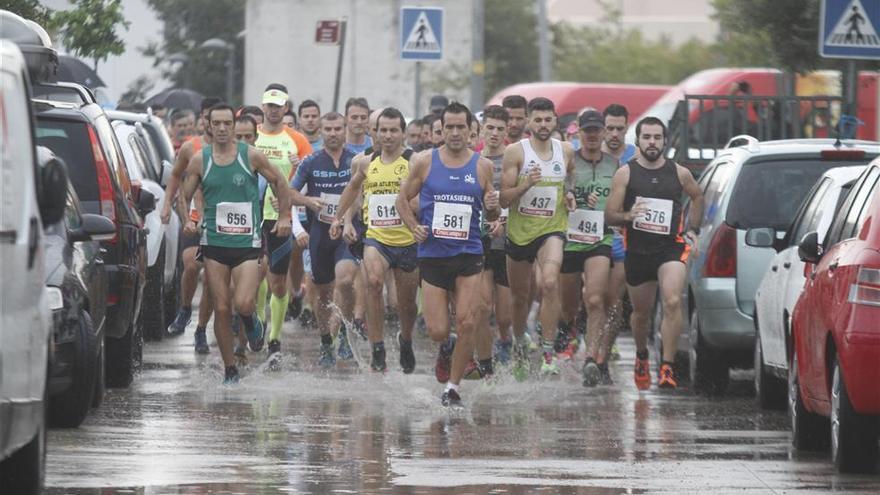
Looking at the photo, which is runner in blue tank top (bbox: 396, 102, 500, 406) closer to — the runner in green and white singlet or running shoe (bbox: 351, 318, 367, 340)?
the runner in green and white singlet

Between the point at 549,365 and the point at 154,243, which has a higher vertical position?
the point at 154,243

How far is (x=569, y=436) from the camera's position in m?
13.3

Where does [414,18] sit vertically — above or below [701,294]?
above

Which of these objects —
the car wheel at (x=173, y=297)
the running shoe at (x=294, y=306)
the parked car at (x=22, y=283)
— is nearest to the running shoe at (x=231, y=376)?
the car wheel at (x=173, y=297)

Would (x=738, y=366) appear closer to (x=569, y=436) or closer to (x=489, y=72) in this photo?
(x=569, y=436)

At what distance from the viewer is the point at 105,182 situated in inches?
564

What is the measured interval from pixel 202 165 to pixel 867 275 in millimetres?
6432

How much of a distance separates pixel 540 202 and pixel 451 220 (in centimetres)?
192

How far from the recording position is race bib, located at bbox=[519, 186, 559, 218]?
55.9 ft

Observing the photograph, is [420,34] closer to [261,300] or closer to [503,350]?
[261,300]

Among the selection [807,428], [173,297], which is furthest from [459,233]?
[173,297]

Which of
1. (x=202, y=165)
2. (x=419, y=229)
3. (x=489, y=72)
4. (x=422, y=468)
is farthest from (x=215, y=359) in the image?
(x=489, y=72)

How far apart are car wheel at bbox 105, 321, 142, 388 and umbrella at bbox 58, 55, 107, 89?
9.40m

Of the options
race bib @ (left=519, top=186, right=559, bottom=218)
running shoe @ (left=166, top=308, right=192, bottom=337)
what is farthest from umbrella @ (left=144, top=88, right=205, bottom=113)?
race bib @ (left=519, top=186, right=559, bottom=218)
